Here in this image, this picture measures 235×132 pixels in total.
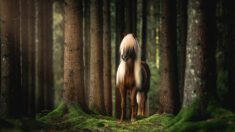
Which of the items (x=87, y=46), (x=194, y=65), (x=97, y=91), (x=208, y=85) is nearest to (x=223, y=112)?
(x=208, y=85)

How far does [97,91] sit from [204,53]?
846 cm

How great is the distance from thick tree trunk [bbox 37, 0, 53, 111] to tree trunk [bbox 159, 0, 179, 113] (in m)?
9.09

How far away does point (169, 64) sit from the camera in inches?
465

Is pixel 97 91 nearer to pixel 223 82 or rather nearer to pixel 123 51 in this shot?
pixel 123 51

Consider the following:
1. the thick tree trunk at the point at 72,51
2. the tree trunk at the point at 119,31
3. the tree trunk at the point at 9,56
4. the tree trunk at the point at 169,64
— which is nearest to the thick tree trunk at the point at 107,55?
the tree trunk at the point at 119,31

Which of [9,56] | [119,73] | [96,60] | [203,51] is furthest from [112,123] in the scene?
[96,60]

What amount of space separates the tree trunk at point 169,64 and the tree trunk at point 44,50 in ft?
29.8

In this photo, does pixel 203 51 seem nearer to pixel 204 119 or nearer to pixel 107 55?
pixel 204 119

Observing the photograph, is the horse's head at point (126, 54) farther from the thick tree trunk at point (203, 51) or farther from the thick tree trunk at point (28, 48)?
the thick tree trunk at point (28, 48)

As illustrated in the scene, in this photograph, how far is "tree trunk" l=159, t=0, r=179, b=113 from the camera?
38.8 ft

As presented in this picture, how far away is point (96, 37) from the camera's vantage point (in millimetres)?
14984

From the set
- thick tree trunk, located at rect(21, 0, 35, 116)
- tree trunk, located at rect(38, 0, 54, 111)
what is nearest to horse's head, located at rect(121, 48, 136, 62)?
thick tree trunk, located at rect(21, 0, 35, 116)

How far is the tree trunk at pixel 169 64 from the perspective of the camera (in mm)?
11836

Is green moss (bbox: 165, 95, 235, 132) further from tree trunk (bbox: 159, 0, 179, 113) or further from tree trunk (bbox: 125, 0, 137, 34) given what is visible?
tree trunk (bbox: 125, 0, 137, 34)
